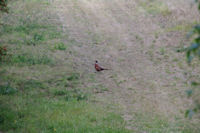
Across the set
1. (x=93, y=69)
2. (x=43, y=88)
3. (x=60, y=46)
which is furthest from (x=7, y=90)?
(x=60, y=46)

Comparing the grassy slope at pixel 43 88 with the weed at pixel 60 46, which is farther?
the weed at pixel 60 46

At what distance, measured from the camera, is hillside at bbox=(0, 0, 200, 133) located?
802cm

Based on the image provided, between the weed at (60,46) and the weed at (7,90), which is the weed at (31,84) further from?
the weed at (60,46)

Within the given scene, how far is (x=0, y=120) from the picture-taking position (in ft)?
25.2

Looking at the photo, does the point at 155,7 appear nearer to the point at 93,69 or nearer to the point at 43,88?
the point at 93,69

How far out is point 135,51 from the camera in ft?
47.3

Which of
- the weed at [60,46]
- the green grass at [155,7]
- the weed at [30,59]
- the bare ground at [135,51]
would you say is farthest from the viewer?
the green grass at [155,7]

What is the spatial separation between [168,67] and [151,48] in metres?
2.46

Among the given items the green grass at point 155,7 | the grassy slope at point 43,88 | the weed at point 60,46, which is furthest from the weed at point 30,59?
the green grass at point 155,7

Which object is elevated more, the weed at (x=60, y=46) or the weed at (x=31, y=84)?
the weed at (x=60, y=46)

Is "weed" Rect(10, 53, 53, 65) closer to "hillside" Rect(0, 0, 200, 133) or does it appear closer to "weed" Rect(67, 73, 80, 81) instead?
"hillside" Rect(0, 0, 200, 133)

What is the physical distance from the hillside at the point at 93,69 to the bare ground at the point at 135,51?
34mm

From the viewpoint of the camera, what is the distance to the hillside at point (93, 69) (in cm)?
802

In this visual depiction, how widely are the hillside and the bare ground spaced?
0.03 meters
